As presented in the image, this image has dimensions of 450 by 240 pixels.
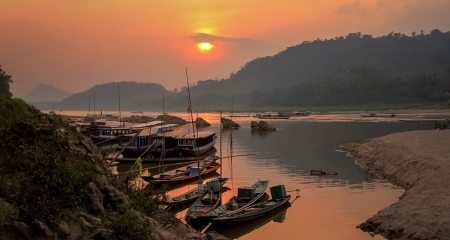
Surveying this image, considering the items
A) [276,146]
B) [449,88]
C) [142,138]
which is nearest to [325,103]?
[449,88]

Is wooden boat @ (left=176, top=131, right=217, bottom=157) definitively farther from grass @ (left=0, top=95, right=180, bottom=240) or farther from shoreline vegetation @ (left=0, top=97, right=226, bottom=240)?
grass @ (left=0, top=95, right=180, bottom=240)

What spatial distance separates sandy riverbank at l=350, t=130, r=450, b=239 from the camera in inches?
634

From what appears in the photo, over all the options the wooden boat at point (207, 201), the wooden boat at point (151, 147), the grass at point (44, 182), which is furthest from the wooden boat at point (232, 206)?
the wooden boat at point (151, 147)

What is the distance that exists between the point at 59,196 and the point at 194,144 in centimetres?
3193

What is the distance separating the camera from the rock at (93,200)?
11117 mm

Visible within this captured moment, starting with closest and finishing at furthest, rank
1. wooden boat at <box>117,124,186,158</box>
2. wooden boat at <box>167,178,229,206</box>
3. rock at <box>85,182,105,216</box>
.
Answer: rock at <box>85,182,105,216</box> → wooden boat at <box>167,178,229,206</box> → wooden boat at <box>117,124,186,158</box>

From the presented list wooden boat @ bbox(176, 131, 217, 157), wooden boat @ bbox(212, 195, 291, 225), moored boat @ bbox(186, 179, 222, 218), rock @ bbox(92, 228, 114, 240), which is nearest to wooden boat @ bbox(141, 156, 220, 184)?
moored boat @ bbox(186, 179, 222, 218)

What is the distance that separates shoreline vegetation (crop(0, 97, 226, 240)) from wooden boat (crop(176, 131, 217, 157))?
21.8 metres

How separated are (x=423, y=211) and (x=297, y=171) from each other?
650 inches

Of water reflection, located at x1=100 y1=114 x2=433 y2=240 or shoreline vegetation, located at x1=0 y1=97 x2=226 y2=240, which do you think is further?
water reflection, located at x1=100 y1=114 x2=433 y2=240

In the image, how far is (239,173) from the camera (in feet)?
109

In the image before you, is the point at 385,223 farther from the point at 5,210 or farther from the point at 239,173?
the point at 239,173

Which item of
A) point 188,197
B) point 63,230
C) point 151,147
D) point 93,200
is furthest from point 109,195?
point 151,147

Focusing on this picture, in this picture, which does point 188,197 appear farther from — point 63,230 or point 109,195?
point 63,230
